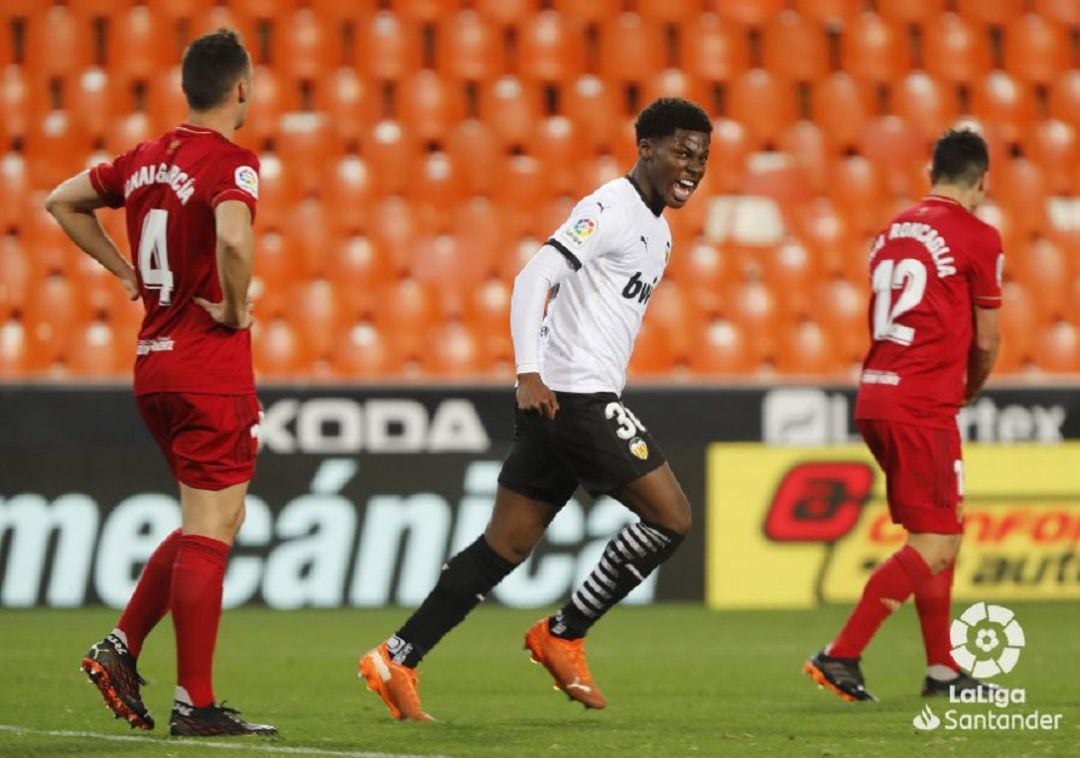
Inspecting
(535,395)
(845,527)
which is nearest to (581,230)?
(535,395)

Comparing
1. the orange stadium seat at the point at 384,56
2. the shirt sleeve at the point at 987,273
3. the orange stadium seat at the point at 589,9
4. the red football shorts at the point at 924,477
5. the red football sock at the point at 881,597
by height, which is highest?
the orange stadium seat at the point at 589,9

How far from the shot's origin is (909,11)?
39.5ft

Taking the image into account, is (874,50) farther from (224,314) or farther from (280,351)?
(224,314)

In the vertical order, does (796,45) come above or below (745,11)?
below

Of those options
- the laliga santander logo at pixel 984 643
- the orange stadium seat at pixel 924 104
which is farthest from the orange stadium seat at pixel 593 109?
the laliga santander logo at pixel 984 643

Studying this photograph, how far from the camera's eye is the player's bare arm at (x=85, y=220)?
5.18 metres

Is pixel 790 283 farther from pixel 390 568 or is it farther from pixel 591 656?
pixel 591 656

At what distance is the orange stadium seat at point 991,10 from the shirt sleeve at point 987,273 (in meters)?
6.34

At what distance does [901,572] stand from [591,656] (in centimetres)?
205

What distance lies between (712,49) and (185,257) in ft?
24.3

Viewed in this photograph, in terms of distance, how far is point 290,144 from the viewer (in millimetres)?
11461

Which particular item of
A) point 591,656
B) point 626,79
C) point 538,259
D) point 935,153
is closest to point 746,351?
point 626,79

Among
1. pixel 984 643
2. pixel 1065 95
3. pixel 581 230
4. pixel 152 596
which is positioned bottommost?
pixel 984 643

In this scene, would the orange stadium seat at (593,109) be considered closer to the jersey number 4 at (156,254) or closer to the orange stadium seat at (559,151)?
the orange stadium seat at (559,151)
